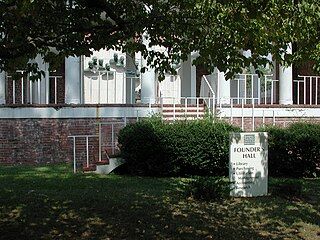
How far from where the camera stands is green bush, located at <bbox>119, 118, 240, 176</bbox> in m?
12.9

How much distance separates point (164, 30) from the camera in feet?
22.4

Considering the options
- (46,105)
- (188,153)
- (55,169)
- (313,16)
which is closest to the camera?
(313,16)

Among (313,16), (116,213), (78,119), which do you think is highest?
(313,16)

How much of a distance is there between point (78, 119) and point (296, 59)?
10.6 m

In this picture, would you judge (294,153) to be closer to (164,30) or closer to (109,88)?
(164,30)

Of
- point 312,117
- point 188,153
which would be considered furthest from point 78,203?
point 312,117

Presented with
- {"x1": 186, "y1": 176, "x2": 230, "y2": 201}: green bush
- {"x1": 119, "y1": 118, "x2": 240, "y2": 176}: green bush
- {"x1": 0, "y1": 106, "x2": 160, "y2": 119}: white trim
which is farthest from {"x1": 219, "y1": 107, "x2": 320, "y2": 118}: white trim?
{"x1": 186, "y1": 176, "x2": 230, "y2": 201}: green bush

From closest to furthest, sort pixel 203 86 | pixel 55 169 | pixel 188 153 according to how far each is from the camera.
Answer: pixel 188 153, pixel 55 169, pixel 203 86

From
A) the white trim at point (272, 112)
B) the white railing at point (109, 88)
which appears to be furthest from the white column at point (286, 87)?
the white railing at point (109, 88)

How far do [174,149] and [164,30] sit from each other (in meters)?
6.27

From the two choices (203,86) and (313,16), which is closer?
(313,16)

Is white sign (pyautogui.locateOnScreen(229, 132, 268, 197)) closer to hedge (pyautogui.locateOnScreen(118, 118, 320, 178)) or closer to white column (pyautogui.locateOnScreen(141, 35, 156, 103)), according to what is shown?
hedge (pyautogui.locateOnScreen(118, 118, 320, 178))

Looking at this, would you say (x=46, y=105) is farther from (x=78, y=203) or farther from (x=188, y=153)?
(x=78, y=203)

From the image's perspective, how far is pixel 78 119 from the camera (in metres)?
16.1
